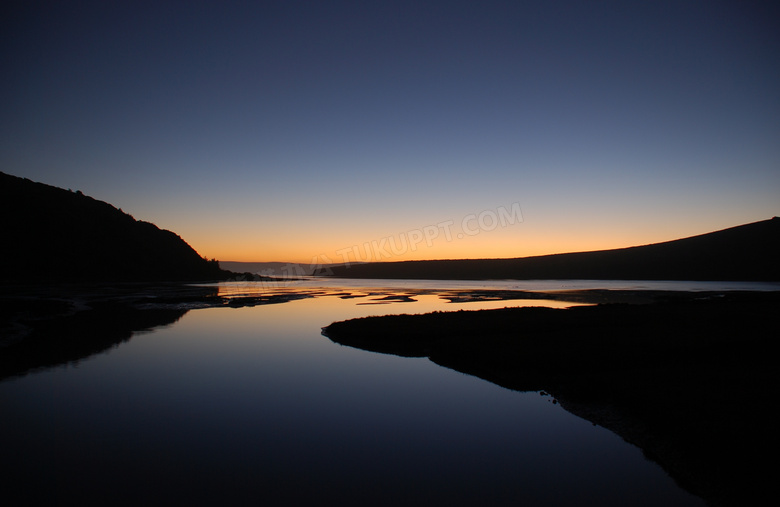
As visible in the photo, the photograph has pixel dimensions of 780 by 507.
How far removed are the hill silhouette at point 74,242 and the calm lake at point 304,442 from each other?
106 metres

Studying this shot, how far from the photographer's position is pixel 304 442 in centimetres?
1058

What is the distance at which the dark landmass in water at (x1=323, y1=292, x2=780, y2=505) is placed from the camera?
8312mm

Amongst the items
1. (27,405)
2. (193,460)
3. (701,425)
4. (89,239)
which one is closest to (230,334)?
(27,405)

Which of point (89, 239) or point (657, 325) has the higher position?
point (89, 239)

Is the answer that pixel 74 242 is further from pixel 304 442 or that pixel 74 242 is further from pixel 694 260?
pixel 694 260

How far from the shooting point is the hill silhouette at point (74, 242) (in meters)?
97.4

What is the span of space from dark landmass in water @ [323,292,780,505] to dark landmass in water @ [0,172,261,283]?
108910 millimetres

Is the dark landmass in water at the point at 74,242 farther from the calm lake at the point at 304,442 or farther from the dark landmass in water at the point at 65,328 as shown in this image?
the calm lake at the point at 304,442

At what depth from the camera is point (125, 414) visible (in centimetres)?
1260

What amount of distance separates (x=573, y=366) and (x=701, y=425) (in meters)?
6.62

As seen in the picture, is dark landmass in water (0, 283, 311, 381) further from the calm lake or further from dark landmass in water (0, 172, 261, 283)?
dark landmass in water (0, 172, 261, 283)

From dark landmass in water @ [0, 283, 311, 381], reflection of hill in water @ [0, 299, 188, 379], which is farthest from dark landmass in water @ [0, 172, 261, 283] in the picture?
reflection of hill in water @ [0, 299, 188, 379]

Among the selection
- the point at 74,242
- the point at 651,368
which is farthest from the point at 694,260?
the point at 74,242

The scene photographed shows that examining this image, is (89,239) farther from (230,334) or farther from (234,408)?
(234,408)
